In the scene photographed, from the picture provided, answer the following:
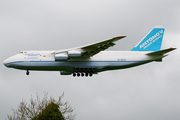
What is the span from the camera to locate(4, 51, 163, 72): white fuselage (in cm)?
3931

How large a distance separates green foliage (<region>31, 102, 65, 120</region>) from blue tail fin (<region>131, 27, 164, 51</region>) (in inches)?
521

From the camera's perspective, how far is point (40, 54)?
39688mm

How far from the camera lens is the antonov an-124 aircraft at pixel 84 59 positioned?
38891mm

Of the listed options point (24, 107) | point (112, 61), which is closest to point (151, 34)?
point (112, 61)

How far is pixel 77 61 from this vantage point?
39906 millimetres

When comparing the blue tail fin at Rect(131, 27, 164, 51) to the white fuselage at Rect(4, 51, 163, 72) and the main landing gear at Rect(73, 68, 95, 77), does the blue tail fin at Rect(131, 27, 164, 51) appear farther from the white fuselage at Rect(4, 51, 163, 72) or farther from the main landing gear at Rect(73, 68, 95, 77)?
the main landing gear at Rect(73, 68, 95, 77)

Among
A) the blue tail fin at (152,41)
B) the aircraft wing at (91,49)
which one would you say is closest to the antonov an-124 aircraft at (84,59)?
the aircraft wing at (91,49)

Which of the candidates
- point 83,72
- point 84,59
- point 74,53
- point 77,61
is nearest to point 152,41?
point 84,59

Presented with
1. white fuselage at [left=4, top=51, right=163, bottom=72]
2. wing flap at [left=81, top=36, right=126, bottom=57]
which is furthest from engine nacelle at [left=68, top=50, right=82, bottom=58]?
white fuselage at [left=4, top=51, right=163, bottom=72]

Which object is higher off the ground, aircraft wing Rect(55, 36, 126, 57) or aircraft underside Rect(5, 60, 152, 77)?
aircraft wing Rect(55, 36, 126, 57)

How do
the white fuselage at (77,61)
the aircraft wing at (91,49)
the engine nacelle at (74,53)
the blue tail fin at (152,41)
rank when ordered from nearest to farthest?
the aircraft wing at (91,49) → the engine nacelle at (74,53) → the white fuselage at (77,61) → the blue tail fin at (152,41)

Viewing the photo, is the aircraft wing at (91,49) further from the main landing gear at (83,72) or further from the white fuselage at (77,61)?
the main landing gear at (83,72)

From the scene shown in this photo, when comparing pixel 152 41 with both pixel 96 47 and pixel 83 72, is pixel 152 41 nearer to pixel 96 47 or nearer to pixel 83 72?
pixel 96 47

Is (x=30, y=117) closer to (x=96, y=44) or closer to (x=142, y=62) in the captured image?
(x=96, y=44)
